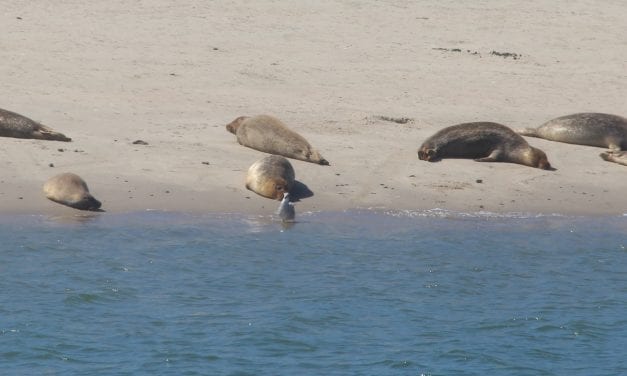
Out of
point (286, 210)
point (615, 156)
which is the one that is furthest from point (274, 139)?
point (615, 156)

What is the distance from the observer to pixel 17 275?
30.8 ft

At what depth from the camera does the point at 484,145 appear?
508 inches

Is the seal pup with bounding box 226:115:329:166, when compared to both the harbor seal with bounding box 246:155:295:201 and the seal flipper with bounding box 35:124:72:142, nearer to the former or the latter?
the harbor seal with bounding box 246:155:295:201

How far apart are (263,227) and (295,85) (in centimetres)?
433

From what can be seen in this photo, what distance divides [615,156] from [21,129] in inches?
232

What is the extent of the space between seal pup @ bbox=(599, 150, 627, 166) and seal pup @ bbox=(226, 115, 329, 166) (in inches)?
116

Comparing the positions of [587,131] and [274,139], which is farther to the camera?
[587,131]

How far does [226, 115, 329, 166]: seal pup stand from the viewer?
12.4 m

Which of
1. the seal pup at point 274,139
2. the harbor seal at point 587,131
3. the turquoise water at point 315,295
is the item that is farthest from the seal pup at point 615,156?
the seal pup at point 274,139

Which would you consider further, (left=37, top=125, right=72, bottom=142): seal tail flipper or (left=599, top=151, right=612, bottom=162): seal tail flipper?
(left=599, top=151, right=612, bottom=162): seal tail flipper

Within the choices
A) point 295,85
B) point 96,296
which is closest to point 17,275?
point 96,296

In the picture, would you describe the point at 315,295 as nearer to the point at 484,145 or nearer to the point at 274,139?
the point at 274,139

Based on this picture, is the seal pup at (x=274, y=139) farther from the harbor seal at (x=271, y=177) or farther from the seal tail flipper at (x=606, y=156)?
the seal tail flipper at (x=606, y=156)

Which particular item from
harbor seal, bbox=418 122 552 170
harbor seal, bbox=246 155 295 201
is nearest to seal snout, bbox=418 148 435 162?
harbor seal, bbox=418 122 552 170
